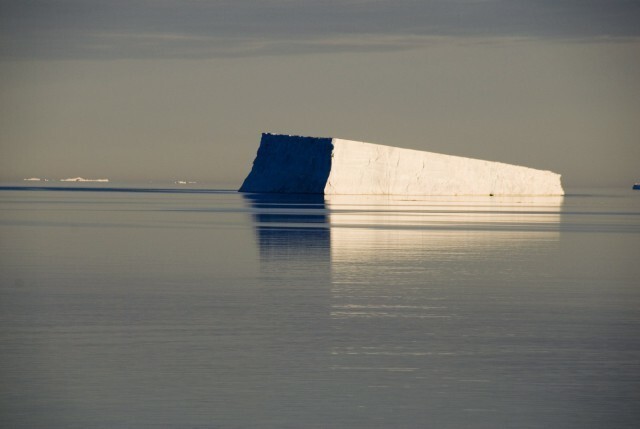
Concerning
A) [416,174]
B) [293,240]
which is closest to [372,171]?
[416,174]

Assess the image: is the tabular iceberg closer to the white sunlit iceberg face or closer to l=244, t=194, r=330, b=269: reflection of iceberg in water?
the white sunlit iceberg face

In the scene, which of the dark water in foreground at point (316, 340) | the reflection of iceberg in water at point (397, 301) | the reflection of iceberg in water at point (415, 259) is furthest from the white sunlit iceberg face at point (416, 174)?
the dark water in foreground at point (316, 340)

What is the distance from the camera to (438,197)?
2190 inches

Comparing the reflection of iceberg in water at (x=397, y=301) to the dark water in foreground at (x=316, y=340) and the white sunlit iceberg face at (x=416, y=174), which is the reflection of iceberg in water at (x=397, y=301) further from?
the white sunlit iceberg face at (x=416, y=174)

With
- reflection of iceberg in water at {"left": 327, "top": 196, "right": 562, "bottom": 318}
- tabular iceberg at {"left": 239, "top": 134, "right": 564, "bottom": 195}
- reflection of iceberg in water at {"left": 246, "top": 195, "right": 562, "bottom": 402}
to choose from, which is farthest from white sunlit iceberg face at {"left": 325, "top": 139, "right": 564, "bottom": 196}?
reflection of iceberg in water at {"left": 246, "top": 195, "right": 562, "bottom": 402}

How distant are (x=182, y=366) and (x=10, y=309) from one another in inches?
108

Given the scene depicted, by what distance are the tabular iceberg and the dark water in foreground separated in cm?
3650

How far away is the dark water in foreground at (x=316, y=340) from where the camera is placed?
194 inches

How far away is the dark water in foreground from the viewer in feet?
16.2

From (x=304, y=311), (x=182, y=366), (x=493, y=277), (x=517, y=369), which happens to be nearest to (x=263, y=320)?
(x=304, y=311)

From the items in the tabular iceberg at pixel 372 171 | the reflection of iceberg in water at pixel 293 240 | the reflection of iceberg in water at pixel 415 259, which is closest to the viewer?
the reflection of iceberg in water at pixel 415 259

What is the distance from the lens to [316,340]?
6723 mm

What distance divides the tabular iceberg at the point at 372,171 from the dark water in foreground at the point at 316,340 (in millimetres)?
36502

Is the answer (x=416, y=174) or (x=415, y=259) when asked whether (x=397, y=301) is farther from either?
(x=416, y=174)
